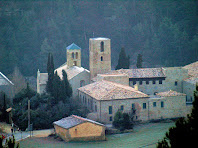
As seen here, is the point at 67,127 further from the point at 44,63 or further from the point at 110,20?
the point at 110,20

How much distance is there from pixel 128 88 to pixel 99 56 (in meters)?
7.64

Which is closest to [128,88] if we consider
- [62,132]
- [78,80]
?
[78,80]

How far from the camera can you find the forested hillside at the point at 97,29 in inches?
3546

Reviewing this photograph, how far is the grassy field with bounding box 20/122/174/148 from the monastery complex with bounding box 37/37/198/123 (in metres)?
2.68

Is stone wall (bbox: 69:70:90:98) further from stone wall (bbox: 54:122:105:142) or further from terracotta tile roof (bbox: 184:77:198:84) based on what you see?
stone wall (bbox: 54:122:105:142)

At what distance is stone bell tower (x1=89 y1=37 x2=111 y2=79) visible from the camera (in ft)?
184

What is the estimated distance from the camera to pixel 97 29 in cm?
10531

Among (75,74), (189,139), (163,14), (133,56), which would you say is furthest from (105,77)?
(163,14)

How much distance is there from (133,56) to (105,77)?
45.1 meters

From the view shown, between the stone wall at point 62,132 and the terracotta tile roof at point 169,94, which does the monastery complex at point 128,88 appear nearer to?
the terracotta tile roof at point 169,94

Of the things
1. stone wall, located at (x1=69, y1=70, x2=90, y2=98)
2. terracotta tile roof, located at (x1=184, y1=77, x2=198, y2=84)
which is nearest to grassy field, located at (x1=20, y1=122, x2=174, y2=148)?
terracotta tile roof, located at (x1=184, y1=77, x2=198, y2=84)

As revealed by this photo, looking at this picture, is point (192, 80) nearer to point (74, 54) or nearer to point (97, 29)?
point (74, 54)

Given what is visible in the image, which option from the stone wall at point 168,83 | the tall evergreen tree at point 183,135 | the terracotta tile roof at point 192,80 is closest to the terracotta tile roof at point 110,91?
the stone wall at point 168,83

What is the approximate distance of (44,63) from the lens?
91.1 metres
